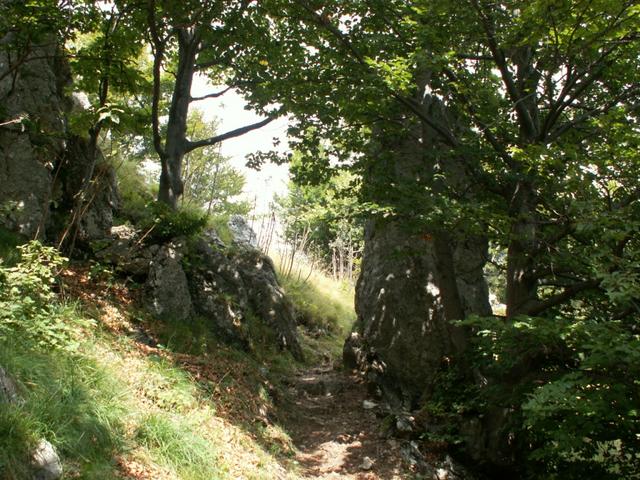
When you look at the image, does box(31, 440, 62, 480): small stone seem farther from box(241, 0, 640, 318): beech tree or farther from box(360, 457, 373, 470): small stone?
box(241, 0, 640, 318): beech tree

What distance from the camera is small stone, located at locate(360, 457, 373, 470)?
5.83 meters

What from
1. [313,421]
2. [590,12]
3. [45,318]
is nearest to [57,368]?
[45,318]

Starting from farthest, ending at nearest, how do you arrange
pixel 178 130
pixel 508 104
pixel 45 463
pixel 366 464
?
pixel 178 130
pixel 508 104
pixel 366 464
pixel 45 463

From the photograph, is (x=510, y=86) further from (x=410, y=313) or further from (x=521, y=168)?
(x=410, y=313)

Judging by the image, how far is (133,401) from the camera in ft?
14.2

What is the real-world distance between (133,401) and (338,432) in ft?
11.4

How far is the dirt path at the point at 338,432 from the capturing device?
19.0 ft

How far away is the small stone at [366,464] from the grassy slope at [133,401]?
93 cm

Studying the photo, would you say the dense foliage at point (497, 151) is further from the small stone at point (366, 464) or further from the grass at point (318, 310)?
the grass at point (318, 310)

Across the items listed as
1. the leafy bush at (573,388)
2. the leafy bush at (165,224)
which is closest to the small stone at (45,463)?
the leafy bush at (573,388)

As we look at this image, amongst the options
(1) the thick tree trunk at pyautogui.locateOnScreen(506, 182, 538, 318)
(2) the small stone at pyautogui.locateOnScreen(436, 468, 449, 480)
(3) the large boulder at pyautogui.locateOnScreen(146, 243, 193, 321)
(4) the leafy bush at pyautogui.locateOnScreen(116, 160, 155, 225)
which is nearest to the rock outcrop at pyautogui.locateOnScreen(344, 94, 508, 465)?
(2) the small stone at pyautogui.locateOnScreen(436, 468, 449, 480)

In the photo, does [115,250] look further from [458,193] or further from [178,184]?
[458,193]

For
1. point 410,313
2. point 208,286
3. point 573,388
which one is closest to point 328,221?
point 208,286

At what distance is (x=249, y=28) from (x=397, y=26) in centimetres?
276
